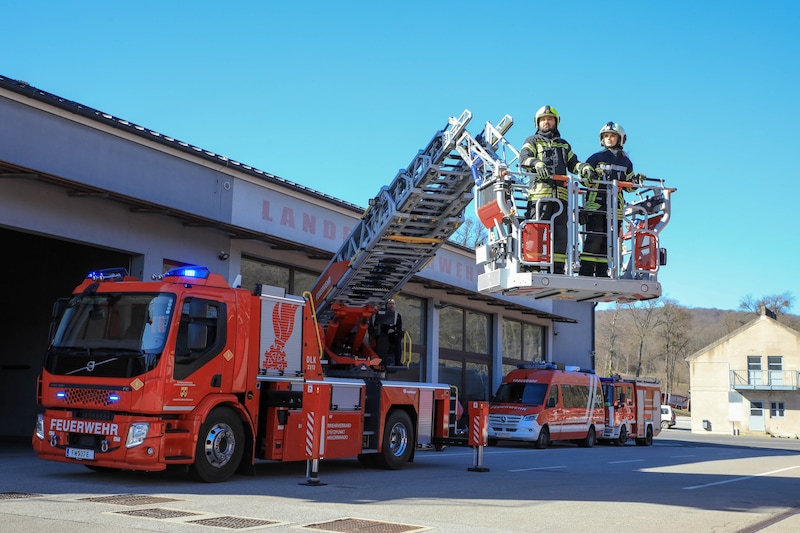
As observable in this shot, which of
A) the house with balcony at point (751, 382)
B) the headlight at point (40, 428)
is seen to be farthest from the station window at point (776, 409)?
the headlight at point (40, 428)

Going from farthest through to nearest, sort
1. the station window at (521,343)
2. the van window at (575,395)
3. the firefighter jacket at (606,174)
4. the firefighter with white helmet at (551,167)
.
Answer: the station window at (521,343) < the van window at (575,395) < the firefighter jacket at (606,174) < the firefighter with white helmet at (551,167)

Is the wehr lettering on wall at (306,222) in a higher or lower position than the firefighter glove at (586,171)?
higher

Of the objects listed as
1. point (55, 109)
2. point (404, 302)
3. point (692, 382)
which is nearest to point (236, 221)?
point (55, 109)

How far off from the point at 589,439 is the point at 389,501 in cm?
1949

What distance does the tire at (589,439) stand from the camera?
93.3 ft

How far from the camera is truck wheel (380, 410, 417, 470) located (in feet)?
48.4

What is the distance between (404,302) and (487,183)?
697 inches

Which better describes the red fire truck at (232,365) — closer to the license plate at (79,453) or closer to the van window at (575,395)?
the license plate at (79,453)

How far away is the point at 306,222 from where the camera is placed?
2227 cm

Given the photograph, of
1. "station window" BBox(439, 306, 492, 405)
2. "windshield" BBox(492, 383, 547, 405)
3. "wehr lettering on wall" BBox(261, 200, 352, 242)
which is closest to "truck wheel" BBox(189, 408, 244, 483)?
"wehr lettering on wall" BBox(261, 200, 352, 242)

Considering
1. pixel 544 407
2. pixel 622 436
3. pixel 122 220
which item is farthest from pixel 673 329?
pixel 122 220

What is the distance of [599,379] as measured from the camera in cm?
2997

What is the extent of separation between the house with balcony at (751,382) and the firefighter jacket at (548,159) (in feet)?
183

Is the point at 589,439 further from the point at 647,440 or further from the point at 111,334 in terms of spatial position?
the point at 111,334
